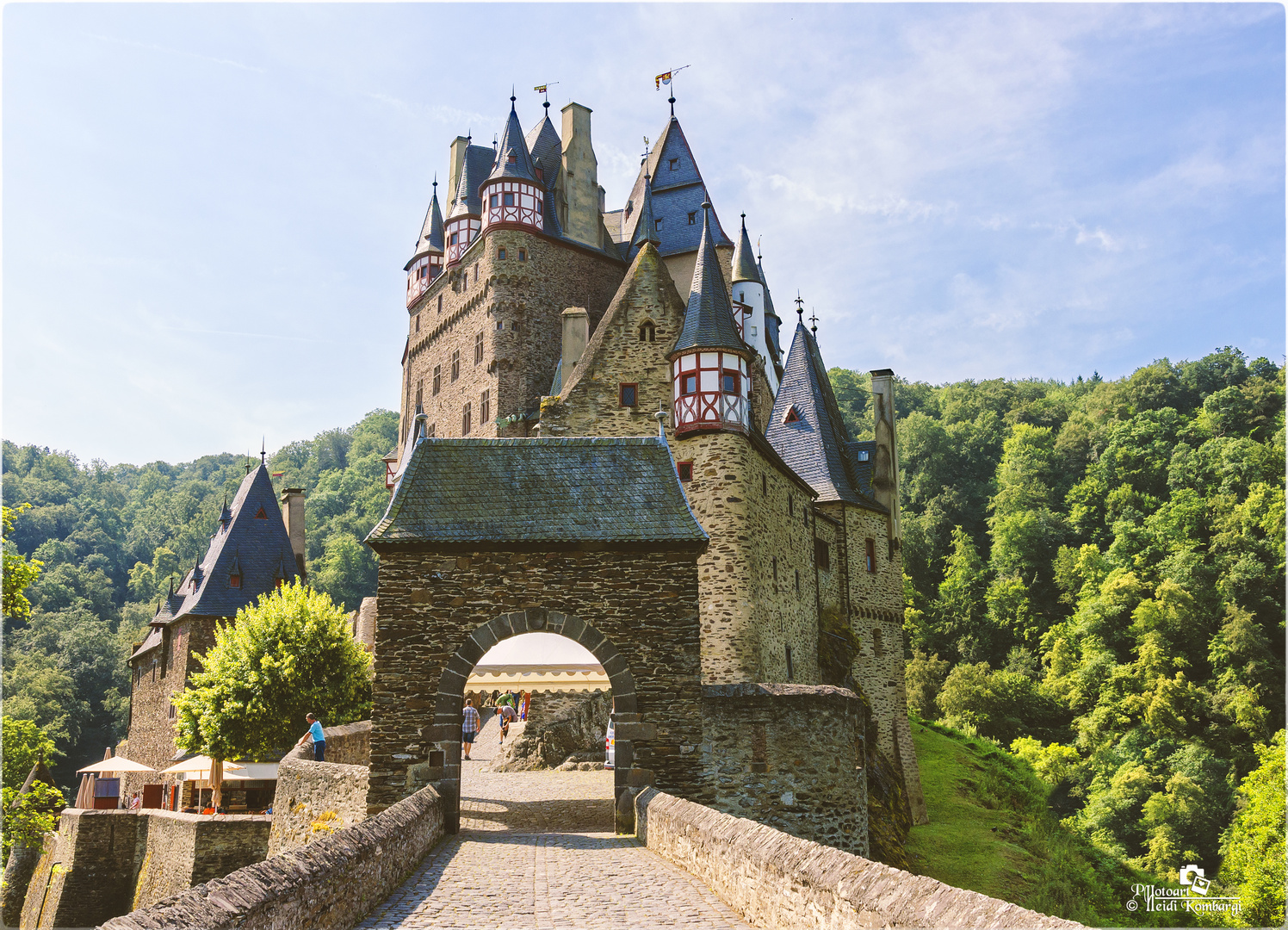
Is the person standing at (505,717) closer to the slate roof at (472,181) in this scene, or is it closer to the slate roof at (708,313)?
the slate roof at (708,313)

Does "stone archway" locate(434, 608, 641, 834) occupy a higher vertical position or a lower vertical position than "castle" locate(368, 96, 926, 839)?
lower

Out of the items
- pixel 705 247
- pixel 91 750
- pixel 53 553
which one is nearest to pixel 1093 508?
pixel 705 247

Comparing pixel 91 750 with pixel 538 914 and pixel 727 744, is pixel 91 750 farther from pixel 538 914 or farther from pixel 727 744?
pixel 538 914

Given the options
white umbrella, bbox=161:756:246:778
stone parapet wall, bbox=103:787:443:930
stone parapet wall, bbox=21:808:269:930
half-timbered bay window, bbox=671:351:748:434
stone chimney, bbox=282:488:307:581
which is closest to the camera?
stone parapet wall, bbox=103:787:443:930

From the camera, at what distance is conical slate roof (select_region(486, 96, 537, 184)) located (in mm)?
41375

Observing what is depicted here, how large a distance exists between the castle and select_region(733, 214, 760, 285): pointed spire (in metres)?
0.15

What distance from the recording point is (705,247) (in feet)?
90.2

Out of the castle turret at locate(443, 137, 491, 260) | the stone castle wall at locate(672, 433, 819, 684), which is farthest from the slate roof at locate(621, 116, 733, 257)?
the stone castle wall at locate(672, 433, 819, 684)

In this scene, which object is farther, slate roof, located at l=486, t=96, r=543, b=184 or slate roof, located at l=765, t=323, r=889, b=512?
slate roof, located at l=486, t=96, r=543, b=184

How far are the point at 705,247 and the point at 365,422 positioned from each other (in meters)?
122

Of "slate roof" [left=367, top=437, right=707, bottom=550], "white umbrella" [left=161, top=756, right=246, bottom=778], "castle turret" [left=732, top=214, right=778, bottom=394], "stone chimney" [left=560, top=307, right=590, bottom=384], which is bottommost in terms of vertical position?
"white umbrella" [left=161, top=756, right=246, bottom=778]

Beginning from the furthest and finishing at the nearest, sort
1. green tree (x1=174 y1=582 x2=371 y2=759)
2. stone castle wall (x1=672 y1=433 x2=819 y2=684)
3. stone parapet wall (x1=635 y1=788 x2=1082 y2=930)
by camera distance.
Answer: green tree (x1=174 y1=582 x2=371 y2=759) < stone castle wall (x1=672 y1=433 x2=819 y2=684) < stone parapet wall (x1=635 y1=788 x2=1082 y2=930)

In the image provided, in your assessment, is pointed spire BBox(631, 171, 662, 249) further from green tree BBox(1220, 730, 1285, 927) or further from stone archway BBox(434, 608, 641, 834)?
green tree BBox(1220, 730, 1285, 927)

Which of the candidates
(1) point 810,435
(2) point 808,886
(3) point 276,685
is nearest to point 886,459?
(1) point 810,435
